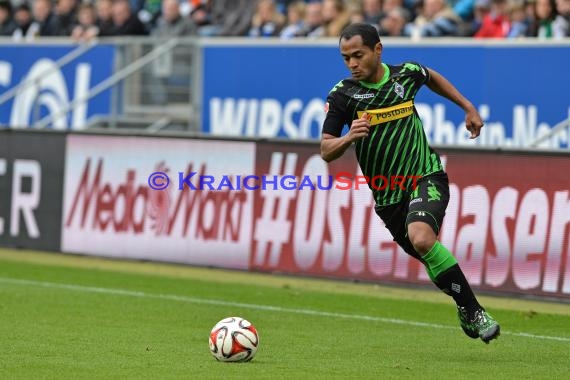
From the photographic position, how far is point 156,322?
11.6 metres

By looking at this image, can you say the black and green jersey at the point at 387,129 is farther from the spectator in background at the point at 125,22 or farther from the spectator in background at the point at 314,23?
the spectator in background at the point at 125,22

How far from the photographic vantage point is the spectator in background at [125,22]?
73.3ft

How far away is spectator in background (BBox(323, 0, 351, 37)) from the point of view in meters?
19.8

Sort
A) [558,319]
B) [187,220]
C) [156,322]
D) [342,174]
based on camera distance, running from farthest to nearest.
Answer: [187,220] → [342,174] → [558,319] → [156,322]

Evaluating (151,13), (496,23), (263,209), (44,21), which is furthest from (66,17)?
(263,209)

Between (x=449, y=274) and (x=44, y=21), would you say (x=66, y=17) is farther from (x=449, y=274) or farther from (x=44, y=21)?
(x=449, y=274)

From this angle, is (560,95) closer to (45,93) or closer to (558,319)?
(558,319)

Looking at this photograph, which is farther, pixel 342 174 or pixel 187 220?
pixel 187 220

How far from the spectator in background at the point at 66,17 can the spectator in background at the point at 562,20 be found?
399 inches

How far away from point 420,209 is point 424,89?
8.93 metres

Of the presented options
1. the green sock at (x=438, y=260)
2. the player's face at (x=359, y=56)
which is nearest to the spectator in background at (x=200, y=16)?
the player's face at (x=359, y=56)

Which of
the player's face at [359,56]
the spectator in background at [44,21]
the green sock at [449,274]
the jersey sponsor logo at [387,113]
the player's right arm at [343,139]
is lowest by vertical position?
the green sock at [449,274]

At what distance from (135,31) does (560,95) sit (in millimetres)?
8279

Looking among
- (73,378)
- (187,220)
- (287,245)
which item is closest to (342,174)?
(287,245)
